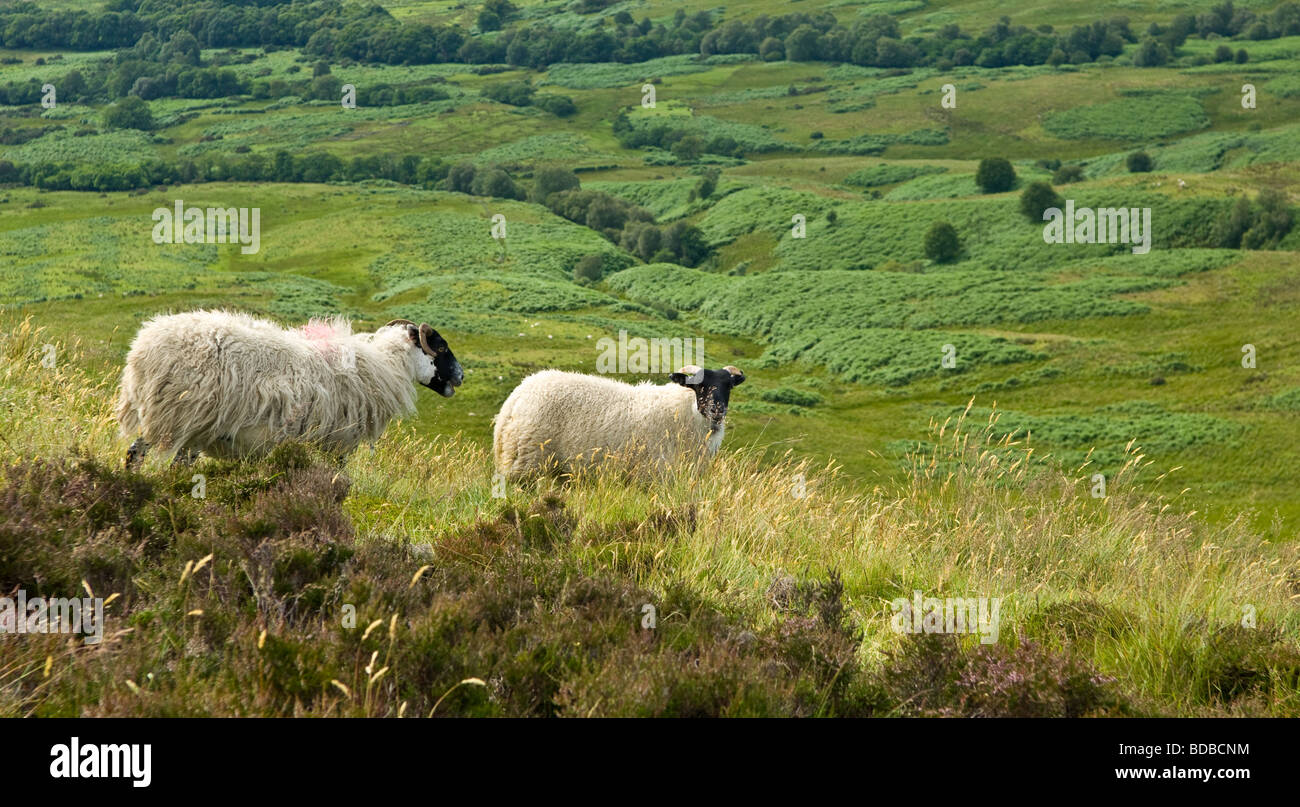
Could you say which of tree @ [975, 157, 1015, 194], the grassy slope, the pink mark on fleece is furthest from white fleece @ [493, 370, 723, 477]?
tree @ [975, 157, 1015, 194]

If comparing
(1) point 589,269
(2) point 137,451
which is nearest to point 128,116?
(1) point 589,269

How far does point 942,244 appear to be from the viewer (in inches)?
4323

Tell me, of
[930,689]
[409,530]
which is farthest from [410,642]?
[409,530]

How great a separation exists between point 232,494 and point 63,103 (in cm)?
22360

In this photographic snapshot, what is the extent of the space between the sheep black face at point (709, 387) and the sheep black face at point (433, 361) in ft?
9.56

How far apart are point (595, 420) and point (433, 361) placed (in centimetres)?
235

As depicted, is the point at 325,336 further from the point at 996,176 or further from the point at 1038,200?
the point at 996,176

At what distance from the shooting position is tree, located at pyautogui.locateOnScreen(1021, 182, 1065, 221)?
109688 mm

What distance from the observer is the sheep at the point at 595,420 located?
13.5 metres

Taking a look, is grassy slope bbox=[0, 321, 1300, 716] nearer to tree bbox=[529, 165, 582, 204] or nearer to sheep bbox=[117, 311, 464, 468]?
sheep bbox=[117, 311, 464, 468]
